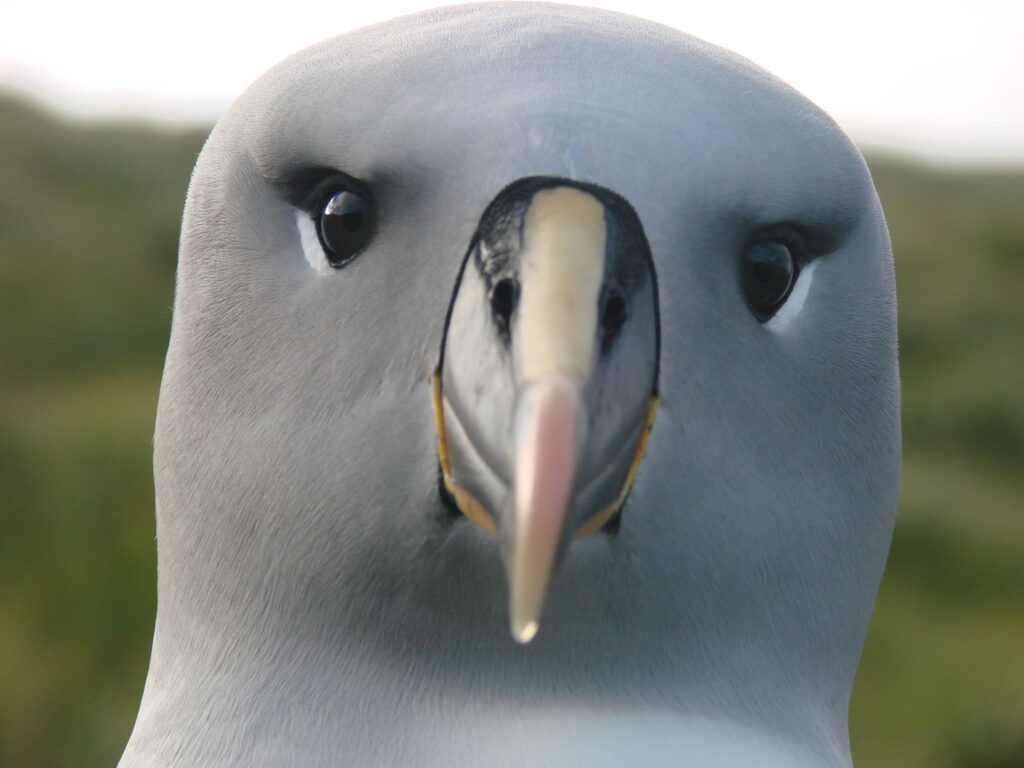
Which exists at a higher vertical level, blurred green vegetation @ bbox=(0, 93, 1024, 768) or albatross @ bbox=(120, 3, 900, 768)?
albatross @ bbox=(120, 3, 900, 768)

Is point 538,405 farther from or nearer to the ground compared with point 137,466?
farther from the ground

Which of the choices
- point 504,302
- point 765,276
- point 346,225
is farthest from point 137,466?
point 504,302

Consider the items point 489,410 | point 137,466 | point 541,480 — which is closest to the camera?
point 541,480

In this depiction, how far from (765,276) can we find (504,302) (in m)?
0.47

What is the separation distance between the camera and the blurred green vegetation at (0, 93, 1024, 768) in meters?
8.23

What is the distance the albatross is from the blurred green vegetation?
666 cm

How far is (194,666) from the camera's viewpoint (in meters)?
1.81

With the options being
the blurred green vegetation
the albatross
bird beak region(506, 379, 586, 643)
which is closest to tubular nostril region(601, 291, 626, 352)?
the albatross

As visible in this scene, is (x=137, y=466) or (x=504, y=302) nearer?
(x=504, y=302)

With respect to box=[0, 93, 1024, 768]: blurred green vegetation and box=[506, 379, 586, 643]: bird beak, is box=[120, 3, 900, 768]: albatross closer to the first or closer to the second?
box=[506, 379, 586, 643]: bird beak

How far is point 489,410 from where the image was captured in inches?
53.1

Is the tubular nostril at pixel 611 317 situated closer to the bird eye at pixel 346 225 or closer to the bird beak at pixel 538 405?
the bird beak at pixel 538 405

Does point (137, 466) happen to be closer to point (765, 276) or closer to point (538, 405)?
point (765, 276)

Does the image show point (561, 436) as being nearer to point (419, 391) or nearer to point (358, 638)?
point (419, 391)
